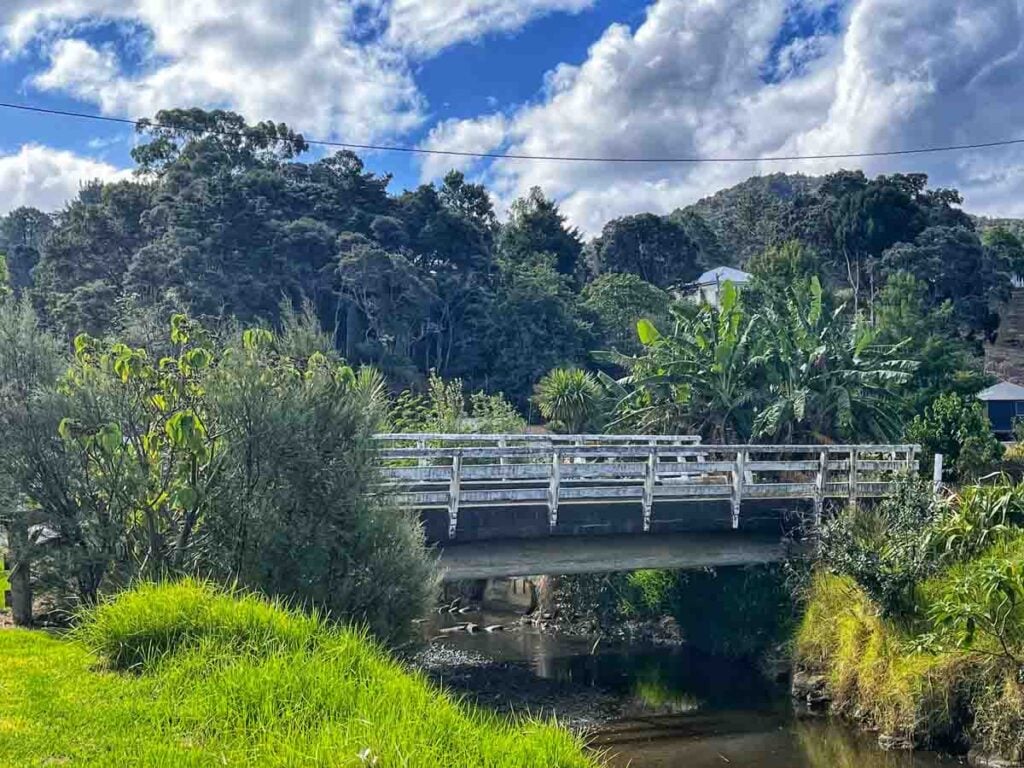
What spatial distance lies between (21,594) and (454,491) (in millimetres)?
5972

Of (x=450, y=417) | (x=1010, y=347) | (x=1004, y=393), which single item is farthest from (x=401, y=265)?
(x=1010, y=347)

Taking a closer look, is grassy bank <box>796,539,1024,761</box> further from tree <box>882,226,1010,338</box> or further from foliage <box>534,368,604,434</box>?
tree <box>882,226,1010,338</box>

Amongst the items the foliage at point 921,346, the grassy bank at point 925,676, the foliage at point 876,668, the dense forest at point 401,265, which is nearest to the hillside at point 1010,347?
the dense forest at point 401,265

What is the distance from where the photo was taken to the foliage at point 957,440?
20.9 metres

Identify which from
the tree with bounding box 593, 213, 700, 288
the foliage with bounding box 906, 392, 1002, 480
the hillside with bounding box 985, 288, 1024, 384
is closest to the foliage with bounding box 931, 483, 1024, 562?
the foliage with bounding box 906, 392, 1002, 480

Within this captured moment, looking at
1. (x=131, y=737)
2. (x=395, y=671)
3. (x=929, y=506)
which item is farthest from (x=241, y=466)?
(x=929, y=506)

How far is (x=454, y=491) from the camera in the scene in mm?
14367

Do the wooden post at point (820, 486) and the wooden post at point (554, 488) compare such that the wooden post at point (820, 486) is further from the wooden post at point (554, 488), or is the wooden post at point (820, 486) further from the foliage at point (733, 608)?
the wooden post at point (554, 488)

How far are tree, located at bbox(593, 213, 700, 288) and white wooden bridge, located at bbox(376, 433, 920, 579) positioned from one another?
162 feet

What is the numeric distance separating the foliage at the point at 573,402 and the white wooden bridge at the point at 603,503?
8583mm

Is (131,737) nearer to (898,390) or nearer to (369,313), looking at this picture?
(898,390)

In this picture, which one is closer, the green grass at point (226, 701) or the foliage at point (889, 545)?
the green grass at point (226, 701)

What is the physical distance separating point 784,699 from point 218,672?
11871 millimetres

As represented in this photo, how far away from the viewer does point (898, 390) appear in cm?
2556
